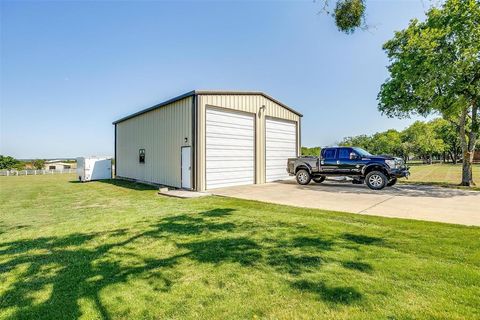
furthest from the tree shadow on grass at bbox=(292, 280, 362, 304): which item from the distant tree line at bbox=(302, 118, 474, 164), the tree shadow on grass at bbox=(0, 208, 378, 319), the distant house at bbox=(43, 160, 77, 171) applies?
the distant house at bbox=(43, 160, 77, 171)

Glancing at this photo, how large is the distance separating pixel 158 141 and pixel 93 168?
935 centimetres

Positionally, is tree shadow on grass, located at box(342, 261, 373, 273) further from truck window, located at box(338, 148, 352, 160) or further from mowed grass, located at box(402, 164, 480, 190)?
mowed grass, located at box(402, 164, 480, 190)

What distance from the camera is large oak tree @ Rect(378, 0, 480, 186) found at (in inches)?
449

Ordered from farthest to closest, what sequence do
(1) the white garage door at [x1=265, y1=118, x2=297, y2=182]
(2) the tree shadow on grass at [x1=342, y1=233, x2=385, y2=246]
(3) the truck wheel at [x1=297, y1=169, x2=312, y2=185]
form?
(1) the white garage door at [x1=265, y1=118, x2=297, y2=182] → (3) the truck wheel at [x1=297, y1=169, x2=312, y2=185] → (2) the tree shadow on grass at [x1=342, y1=233, x2=385, y2=246]

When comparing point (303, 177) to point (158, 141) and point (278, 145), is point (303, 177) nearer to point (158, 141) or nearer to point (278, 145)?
point (278, 145)

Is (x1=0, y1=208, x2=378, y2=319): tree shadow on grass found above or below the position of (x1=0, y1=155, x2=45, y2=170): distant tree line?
below

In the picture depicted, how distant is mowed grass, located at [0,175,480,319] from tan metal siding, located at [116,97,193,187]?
763 centimetres

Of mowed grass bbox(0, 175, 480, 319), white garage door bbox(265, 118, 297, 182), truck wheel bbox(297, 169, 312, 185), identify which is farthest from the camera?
white garage door bbox(265, 118, 297, 182)

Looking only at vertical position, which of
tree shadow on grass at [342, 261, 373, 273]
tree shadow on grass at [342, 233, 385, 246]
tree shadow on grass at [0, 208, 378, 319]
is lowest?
tree shadow on grass at [0, 208, 378, 319]

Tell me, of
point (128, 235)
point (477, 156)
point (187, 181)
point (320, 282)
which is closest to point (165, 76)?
point (187, 181)

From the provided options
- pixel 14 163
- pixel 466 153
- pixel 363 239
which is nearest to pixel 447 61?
pixel 466 153

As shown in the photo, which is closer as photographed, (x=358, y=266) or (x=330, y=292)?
(x=330, y=292)

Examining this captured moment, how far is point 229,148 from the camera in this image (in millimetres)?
13914

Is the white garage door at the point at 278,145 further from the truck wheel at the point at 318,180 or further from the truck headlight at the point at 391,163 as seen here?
the truck headlight at the point at 391,163
